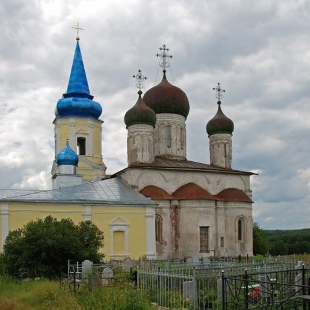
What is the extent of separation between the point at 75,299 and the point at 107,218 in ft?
37.9

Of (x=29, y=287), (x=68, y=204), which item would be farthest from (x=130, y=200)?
(x=29, y=287)

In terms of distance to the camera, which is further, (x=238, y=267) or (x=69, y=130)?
(x=69, y=130)

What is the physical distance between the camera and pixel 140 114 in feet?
89.9

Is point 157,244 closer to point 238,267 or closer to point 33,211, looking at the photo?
point 33,211

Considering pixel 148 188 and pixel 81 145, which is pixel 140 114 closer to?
pixel 148 188

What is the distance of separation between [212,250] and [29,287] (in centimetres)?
1407

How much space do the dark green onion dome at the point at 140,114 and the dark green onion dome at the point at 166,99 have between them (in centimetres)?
223

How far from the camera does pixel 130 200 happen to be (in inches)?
926

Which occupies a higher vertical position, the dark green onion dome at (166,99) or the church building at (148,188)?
the dark green onion dome at (166,99)

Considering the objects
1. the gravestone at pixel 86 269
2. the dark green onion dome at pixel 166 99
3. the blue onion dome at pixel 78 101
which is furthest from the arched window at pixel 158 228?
the gravestone at pixel 86 269

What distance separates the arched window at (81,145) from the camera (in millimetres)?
30984

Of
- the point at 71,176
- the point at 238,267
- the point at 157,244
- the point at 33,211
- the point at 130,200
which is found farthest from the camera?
the point at 71,176

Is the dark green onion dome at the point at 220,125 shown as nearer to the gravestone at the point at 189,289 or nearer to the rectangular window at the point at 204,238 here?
the rectangular window at the point at 204,238

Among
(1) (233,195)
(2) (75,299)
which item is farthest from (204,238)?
(2) (75,299)
